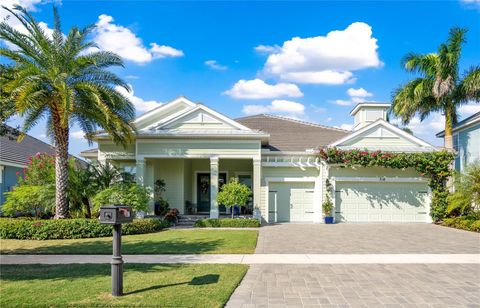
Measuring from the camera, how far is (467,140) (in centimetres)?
2208

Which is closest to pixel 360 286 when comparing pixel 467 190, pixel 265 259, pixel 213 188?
pixel 265 259

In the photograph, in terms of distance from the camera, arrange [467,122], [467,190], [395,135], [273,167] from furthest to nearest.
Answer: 1. [467,122]
2. [395,135]
3. [273,167]
4. [467,190]

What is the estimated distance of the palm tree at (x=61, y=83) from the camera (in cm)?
1417

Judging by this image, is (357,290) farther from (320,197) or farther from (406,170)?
(406,170)

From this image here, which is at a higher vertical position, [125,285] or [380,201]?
[380,201]

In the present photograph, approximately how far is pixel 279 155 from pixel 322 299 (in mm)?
14308

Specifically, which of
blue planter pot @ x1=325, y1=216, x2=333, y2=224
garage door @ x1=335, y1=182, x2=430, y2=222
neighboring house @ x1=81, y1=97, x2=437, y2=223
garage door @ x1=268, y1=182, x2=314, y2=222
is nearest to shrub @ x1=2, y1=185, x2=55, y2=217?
neighboring house @ x1=81, y1=97, x2=437, y2=223

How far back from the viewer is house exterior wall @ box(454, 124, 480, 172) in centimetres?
2109

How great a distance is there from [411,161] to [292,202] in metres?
6.65

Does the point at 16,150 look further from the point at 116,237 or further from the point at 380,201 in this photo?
the point at 380,201

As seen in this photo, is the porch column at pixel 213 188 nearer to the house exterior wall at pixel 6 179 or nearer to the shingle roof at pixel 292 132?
the shingle roof at pixel 292 132

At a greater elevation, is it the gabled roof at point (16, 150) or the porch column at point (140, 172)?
the gabled roof at point (16, 150)

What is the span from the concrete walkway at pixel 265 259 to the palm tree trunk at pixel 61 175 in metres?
4.88

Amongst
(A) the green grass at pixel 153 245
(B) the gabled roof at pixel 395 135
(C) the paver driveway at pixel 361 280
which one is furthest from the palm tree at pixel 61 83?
(B) the gabled roof at pixel 395 135
